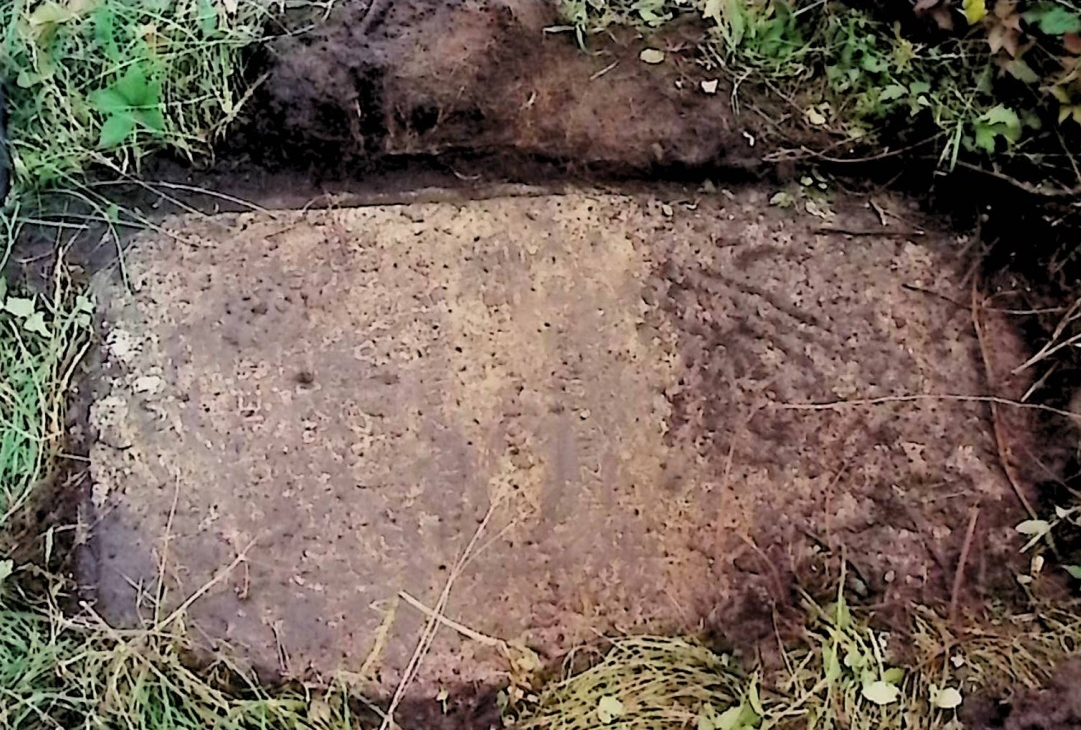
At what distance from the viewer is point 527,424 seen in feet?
4.82

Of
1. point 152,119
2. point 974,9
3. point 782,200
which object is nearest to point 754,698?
point 782,200

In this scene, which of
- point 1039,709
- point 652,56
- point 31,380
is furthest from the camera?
point 652,56

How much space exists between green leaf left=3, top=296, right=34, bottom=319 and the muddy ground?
9 cm

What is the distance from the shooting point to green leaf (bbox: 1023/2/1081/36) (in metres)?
1.52

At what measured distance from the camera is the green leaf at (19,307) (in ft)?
4.84

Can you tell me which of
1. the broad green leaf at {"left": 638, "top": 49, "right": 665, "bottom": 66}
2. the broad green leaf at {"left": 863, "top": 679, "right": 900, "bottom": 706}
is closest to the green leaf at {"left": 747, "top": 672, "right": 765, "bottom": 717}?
the broad green leaf at {"left": 863, "top": 679, "right": 900, "bottom": 706}

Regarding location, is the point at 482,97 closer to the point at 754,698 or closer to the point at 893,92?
the point at 893,92

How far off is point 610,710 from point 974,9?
99 cm

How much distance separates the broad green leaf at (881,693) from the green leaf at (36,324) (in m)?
1.05

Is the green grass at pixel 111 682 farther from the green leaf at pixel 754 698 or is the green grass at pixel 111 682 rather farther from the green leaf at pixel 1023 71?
the green leaf at pixel 1023 71

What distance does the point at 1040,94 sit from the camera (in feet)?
5.20

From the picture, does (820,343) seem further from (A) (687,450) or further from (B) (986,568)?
(B) (986,568)

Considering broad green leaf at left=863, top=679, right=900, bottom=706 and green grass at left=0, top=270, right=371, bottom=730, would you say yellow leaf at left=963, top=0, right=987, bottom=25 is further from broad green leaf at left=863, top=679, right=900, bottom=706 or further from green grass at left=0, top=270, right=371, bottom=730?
green grass at left=0, top=270, right=371, bottom=730

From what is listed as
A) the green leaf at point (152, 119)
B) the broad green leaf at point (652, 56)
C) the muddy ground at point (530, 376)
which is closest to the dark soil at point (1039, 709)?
the muddy ground at point (530, 376)
